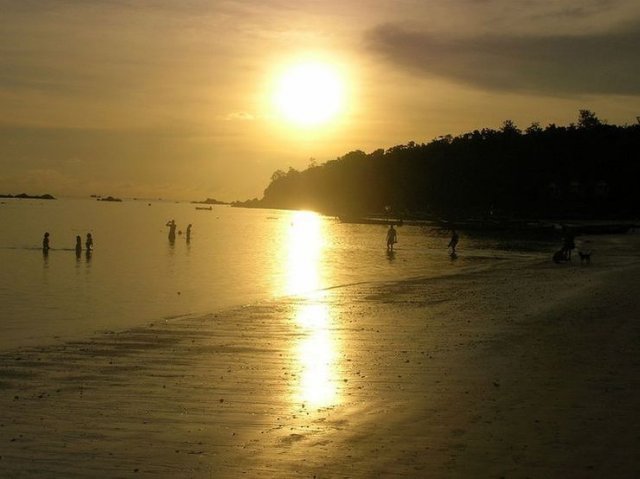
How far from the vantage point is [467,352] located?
1606 cm

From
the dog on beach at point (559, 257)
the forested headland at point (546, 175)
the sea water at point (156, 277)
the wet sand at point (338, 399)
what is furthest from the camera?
the forested headland at point (546, 175)

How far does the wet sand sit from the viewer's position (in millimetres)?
9078

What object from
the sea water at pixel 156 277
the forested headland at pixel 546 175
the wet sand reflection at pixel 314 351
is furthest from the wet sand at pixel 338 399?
the forested headland at pixel 546 175

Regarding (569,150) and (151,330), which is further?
(569,150)

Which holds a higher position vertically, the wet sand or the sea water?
the wet sand

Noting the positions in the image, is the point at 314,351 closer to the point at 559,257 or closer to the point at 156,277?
the point at 156,277

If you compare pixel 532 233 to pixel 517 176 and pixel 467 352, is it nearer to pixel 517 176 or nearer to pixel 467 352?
pixel 517 176

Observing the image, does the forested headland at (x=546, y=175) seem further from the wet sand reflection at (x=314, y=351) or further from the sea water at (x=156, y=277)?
the wet sand reflection at (x=314, y=351)

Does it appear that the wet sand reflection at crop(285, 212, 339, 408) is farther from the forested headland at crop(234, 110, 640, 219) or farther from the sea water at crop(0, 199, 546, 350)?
the forested headland at crop(234, 110, 640, 219)

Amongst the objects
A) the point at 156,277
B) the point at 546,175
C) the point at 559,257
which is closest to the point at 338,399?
the point at 156,277

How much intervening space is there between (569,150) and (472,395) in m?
148

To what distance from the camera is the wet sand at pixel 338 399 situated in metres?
9.08

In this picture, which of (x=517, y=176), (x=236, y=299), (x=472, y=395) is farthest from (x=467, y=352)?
(x=517, y=176)

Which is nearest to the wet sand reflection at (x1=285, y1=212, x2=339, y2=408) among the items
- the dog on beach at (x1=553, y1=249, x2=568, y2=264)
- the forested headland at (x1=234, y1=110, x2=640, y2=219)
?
the dog on beach at (x1=553, y1=249, x2=568, y2=264)
